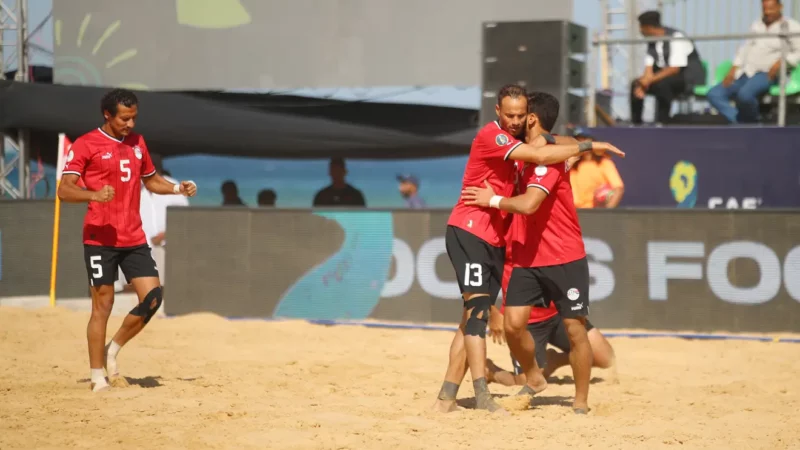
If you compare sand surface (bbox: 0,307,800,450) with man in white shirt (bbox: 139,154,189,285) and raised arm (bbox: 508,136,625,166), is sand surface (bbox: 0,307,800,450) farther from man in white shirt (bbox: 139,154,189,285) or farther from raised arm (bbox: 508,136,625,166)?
man in white shirt (bbox: 139,154,189,285)

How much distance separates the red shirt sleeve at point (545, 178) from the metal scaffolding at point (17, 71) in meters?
9.99

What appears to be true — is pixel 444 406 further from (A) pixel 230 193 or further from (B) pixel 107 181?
(A) pixel 230 193

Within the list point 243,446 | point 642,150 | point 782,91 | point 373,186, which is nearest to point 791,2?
point 782,91

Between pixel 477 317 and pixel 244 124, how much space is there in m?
8.97

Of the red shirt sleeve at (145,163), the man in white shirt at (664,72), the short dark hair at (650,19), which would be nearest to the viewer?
the red shirt sleeve at (145,163)

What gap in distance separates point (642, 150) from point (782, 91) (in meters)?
1.71

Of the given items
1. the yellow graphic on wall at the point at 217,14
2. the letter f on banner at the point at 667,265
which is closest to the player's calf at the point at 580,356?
the letter f on banner at the point at 667,265

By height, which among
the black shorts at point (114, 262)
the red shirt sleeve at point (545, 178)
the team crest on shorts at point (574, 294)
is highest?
the red shirt sleeve at point (545, 178)

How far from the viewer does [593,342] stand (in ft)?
26.8

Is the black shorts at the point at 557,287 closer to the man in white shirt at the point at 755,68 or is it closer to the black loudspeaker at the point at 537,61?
the black loudspeaker at the point at 537,61

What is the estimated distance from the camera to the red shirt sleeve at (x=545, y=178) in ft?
21.4

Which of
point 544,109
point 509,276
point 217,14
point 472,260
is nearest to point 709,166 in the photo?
point 509,276

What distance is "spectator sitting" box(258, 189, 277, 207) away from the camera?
15.5m

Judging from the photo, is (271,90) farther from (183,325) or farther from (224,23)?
(183,325)
